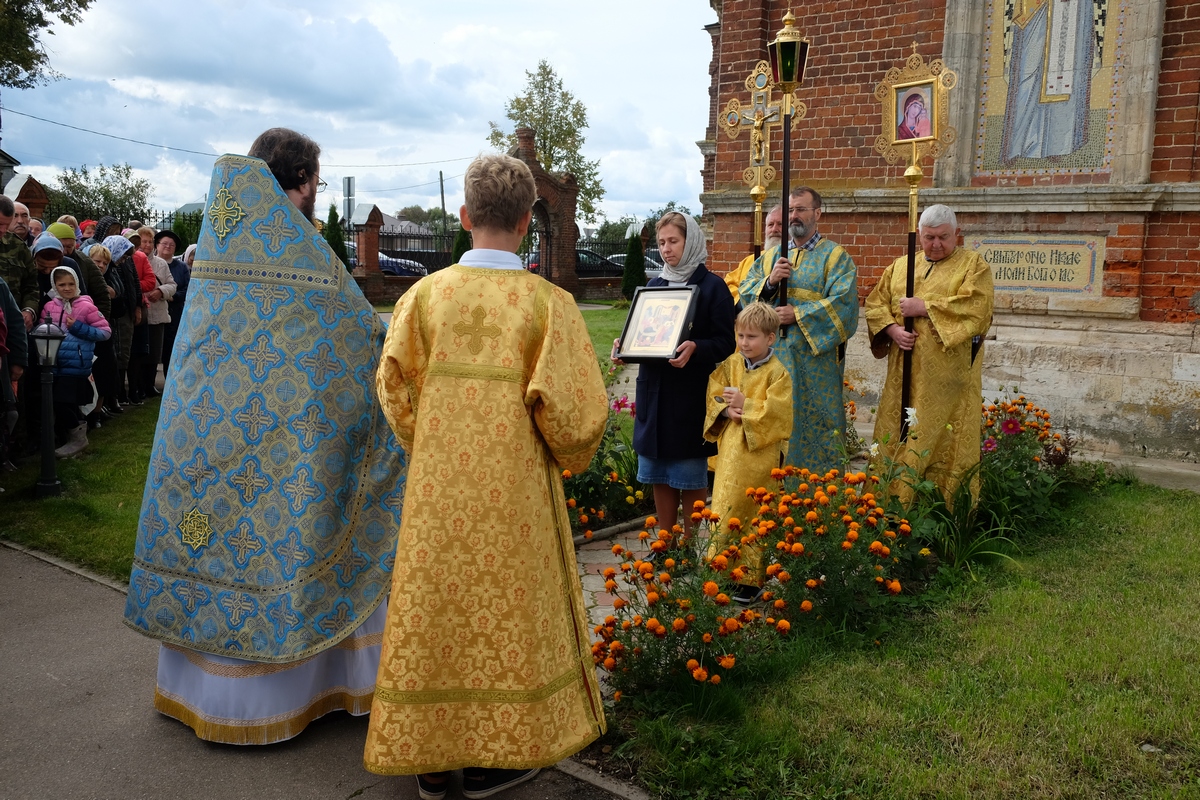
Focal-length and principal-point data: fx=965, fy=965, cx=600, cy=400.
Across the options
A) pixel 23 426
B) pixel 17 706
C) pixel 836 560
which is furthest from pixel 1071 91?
pixel 23 426

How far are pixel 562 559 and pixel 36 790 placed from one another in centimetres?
193

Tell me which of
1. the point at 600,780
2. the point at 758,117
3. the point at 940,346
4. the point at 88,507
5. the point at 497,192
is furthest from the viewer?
the point at 88,507

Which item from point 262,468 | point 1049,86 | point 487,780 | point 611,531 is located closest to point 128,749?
point 262,468

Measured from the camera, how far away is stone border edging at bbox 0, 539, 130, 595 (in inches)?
204

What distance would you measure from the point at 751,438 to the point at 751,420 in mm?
91

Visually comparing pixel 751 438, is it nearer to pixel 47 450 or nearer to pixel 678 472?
pixel 678 472

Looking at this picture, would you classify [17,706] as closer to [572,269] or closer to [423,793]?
[423,793]

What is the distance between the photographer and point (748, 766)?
328 cm

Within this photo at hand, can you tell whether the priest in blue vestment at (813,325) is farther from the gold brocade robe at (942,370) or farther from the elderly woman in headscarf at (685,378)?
the elderly woman in headscarf at (685,378)

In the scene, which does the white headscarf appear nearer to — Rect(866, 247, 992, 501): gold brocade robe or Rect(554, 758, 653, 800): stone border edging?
Rect(866, 247, 992, 501): gold brocade robe

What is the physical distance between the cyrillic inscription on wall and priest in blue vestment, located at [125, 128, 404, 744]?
20.7 ft

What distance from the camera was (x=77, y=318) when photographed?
7.95m

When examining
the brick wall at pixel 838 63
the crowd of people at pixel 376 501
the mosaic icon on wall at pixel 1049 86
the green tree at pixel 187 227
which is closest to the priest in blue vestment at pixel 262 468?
the crowd of people at pixel 376 501

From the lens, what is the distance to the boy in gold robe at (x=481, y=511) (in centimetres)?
296
